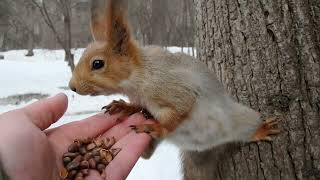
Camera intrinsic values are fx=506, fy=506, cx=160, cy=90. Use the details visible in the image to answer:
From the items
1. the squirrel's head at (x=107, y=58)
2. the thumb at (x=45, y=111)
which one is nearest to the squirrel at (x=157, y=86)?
the squirrel's head at (x=107, y=58)

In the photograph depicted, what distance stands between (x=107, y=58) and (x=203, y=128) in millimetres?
572

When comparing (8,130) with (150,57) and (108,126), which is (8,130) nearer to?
(108,126)

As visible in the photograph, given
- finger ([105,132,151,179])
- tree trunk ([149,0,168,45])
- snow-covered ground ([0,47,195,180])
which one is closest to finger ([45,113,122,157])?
finger ([105,132,151,179])

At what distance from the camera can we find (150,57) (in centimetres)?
252

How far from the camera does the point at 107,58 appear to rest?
7.98ft

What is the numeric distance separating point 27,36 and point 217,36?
75.6 feet

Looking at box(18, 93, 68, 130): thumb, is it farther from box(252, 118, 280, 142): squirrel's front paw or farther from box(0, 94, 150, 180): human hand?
box(252, 118, 280, 142): squirrel's front paw

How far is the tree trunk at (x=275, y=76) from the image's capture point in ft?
8.76

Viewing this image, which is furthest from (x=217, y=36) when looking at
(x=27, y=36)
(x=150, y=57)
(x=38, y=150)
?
(x=27, y=36)

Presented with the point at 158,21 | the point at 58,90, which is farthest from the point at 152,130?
the point at 58,90

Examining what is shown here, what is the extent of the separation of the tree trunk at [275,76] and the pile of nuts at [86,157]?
59cm

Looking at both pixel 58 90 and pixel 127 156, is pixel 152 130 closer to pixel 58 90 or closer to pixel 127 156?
pixel 127 156

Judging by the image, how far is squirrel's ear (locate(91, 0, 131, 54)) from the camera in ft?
7.43

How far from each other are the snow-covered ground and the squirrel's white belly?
Answer: 3.54 ft
